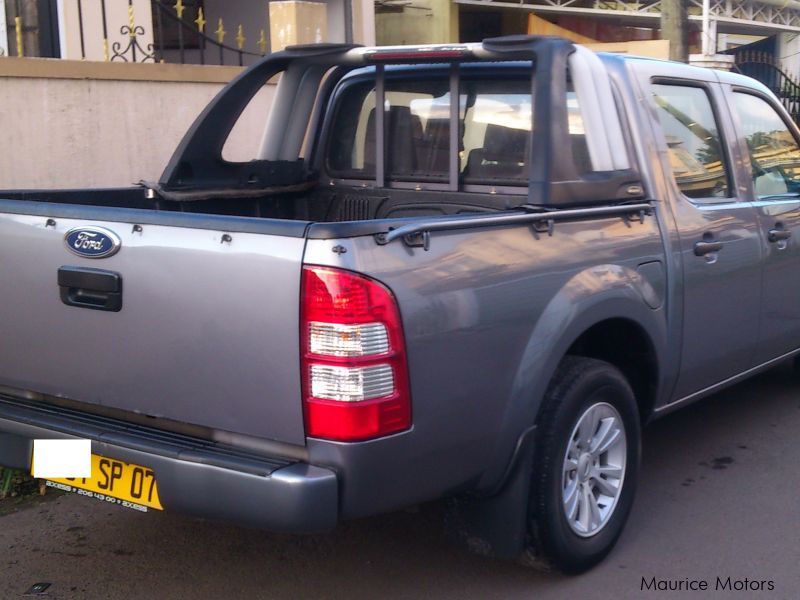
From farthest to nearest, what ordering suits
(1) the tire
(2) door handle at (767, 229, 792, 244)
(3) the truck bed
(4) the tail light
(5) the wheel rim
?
(2) door handle at (767, 229, 792, 244) → (3) the truck bed → (5) the wheel rim → (1) the tire → (4) the tail light

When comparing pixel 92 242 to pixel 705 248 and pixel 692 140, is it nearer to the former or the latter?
pixel 705 248

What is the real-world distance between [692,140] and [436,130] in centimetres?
116

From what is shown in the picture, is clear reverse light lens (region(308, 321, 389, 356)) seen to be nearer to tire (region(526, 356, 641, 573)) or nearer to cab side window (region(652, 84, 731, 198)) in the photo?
tire (region(526, 356, 641, 573))

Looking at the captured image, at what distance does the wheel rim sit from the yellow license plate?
144 cm

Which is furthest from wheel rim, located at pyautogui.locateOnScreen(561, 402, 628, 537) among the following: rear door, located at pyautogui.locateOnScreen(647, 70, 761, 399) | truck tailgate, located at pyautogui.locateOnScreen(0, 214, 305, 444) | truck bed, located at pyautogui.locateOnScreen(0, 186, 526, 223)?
truck tailgate, located at pyautogui.locateOnScreen(0, 214, 305, 444)

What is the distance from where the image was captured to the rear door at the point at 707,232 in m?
Result: 4.36

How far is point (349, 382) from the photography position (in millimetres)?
2898

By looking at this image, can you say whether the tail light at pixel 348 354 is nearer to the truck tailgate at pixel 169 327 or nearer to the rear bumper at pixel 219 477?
the truck tailgate at pixel 169 327

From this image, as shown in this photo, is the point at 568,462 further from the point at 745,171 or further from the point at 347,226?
the point at 745,171

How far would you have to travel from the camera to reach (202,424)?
3.16 metres

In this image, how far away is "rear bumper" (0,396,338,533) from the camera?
291 centimetres

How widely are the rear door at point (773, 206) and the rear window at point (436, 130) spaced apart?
4.08 feet

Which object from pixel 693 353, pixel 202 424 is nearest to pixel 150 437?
pixel 202 424

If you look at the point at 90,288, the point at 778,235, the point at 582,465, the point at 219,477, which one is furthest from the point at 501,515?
the point at 778,235
